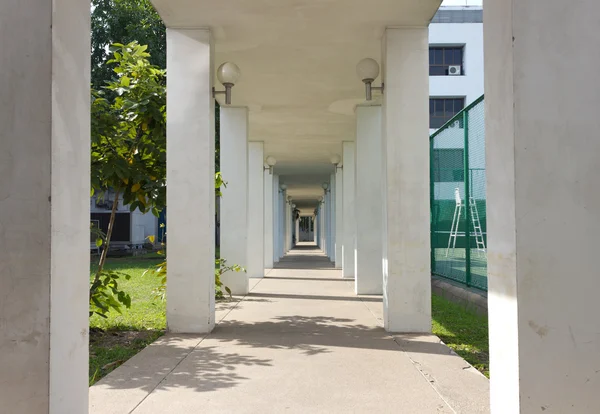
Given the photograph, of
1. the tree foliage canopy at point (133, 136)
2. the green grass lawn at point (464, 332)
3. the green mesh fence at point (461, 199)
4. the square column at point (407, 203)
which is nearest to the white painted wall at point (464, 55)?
the green mesh fence at point (461, 199)

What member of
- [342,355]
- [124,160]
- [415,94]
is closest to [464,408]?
[342,355]

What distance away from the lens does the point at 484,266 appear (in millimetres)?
7723

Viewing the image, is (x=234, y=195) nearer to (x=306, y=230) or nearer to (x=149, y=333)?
(x=149, y=333)

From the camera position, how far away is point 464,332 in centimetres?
646

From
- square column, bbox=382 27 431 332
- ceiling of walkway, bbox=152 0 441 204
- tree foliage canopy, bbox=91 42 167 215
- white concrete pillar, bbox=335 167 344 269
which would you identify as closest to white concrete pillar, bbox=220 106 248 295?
ceiling of walkway, bbox=152 0 441 204

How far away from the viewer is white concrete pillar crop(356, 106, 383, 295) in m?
10.0

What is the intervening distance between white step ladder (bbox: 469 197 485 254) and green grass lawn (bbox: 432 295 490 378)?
88 cm

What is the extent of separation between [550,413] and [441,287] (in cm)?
727

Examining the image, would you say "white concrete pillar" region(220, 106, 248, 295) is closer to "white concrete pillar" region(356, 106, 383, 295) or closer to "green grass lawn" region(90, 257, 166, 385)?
"green grass lawn" region(90, 257, 166, 385)

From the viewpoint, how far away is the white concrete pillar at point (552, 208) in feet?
8.48

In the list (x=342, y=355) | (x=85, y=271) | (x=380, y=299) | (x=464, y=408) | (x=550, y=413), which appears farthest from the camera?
(x=380, y=299)

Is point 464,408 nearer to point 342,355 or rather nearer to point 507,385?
point 507,385

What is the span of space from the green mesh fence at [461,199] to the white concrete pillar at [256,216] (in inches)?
168

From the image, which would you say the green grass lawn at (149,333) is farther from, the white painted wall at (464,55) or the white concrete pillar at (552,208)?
the white painted wall at (464,55)
